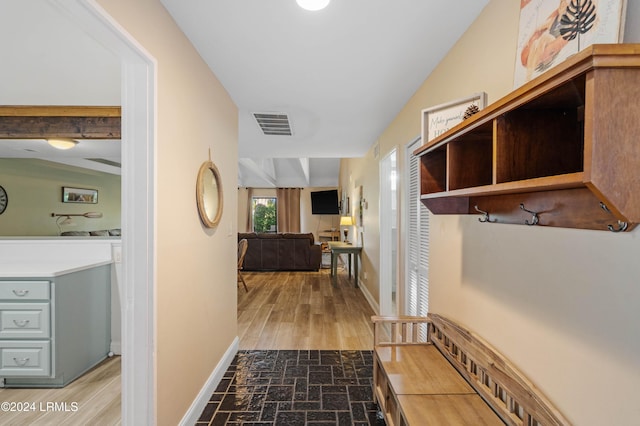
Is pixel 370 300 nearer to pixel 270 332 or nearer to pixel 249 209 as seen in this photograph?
pixel 270 332

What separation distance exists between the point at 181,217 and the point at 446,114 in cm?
159

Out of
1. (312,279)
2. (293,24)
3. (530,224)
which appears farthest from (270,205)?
(530,224)

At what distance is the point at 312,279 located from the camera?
6234 mm

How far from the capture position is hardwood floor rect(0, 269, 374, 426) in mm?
2031

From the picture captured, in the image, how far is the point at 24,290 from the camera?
7.36 ft

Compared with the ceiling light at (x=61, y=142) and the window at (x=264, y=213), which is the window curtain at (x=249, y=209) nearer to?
the window at (x=264, y=213)

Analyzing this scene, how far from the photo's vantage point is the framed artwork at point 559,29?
807 millimetres

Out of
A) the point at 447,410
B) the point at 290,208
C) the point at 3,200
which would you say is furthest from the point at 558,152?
the point at 290,208

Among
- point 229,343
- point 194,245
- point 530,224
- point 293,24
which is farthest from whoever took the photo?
point 229,343

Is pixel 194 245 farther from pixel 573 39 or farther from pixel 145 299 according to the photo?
pixel 573 39

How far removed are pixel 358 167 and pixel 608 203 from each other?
18.0 ft

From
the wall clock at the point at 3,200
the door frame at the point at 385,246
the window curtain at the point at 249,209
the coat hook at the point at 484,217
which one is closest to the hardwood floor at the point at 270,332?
the door frame at the point at 385,246

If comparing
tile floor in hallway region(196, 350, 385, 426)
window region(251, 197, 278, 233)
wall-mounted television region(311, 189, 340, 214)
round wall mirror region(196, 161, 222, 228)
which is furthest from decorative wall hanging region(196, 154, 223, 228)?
window region(251, 197, 278, 233)

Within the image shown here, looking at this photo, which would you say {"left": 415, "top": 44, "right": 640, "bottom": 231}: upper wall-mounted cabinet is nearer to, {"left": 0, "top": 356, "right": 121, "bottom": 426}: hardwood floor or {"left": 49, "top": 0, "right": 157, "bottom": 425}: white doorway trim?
{"left": 49, "top": 0, "right": 157, "bottom": 425}: white doorway trim
